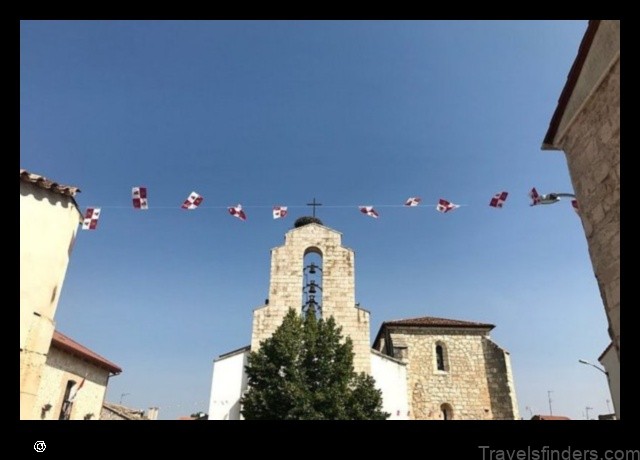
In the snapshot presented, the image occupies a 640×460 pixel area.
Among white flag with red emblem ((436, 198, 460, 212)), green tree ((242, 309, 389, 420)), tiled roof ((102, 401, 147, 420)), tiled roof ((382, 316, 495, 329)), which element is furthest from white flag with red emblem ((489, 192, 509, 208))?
tiled roof ((102, 401, 147, 420))

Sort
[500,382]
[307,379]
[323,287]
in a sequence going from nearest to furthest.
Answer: [307,379] < [323,287] < [500,382]

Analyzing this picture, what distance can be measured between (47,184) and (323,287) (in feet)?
42.7

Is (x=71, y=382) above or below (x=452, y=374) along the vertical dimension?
below

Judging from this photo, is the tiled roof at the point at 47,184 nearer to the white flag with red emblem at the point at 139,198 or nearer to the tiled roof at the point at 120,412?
the white flag with red emblem at the point at 139,198

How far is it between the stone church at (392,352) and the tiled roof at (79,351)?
14.6 ft

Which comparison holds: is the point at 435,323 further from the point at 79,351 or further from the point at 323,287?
the point at 79,351

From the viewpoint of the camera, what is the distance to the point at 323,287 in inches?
725

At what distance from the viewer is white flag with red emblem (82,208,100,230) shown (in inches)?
387

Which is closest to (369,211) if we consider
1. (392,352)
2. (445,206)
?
(445,206)

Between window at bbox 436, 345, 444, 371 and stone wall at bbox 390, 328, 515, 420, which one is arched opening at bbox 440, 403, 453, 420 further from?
window at bbox 436, 345, 444, 371

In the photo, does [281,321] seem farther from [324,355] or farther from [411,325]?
[411,325]

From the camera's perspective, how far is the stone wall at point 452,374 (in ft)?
65.1

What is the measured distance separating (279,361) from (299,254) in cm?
543
